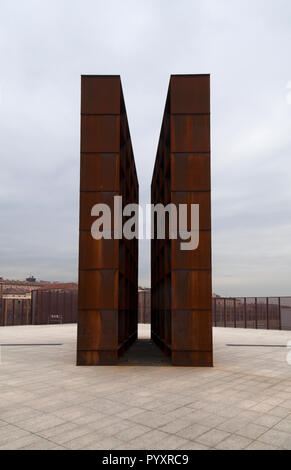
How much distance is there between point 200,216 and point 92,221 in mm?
4093

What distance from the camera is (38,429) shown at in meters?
7.16

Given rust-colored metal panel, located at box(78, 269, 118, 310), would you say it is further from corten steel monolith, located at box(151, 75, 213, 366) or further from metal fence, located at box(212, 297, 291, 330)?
metal fence, located at box(212, 297, 291, 330)

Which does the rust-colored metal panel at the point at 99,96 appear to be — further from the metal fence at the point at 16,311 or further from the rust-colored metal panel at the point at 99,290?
the metal fence at the point at 16,311

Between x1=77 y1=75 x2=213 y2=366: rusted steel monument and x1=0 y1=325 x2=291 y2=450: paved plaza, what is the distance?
1.06m

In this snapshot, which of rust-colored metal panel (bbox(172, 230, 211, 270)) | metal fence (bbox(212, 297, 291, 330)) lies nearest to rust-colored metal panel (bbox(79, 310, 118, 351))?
rust-colored metal panel (bbox(172, 230, 211, 270))

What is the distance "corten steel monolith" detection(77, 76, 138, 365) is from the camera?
1428 cm

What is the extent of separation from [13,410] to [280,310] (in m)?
30.4

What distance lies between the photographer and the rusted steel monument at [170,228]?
1422 centimetres

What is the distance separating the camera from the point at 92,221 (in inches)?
585

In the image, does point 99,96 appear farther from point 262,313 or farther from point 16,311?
point 16,311

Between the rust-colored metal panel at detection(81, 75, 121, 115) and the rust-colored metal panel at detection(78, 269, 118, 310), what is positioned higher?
the rust-colored metal panel at detection(81, 75, 121, 115)

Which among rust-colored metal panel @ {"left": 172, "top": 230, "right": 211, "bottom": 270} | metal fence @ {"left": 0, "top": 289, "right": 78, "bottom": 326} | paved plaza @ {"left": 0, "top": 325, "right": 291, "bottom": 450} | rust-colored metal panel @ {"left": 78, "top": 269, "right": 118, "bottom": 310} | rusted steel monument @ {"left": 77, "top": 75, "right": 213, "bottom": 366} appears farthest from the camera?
metal fence @ {"left": 0, "top": 289, "right": 78, "bottom": 326}

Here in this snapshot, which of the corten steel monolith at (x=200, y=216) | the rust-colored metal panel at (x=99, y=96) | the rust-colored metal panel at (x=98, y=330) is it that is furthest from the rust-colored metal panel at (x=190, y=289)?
the rust-colored metal panel at (x=99, y=96)
